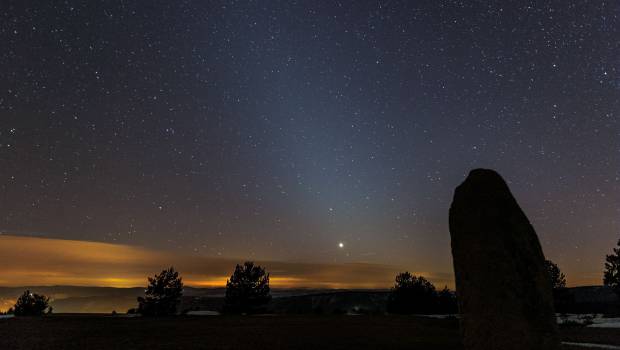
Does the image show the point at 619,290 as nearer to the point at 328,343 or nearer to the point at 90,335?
the point at 328,343

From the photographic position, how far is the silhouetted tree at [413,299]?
39.3 metres

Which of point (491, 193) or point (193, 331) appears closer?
point (491, 193)

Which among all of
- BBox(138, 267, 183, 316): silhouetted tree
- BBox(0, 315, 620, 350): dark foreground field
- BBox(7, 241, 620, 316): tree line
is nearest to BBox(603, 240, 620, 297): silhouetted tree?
BBox(7, 241, 620, 316): tree line

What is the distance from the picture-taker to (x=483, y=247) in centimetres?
950

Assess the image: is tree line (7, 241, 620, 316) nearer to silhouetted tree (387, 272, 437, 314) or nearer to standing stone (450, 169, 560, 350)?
silhouetted tree (387, 272, 437, 314)

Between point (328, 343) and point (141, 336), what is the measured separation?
8427 millimetres

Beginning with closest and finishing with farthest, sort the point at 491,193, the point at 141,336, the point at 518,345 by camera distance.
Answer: the point at 518,345 < the point at 491,193 < the point at 141,336

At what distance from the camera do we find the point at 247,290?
43.6m

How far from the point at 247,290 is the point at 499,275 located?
123 feet

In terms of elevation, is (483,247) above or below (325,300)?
above

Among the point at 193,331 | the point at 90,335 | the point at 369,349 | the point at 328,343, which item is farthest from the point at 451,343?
the point at 90,335

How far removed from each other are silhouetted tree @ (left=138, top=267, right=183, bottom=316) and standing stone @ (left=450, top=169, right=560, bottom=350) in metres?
40.7

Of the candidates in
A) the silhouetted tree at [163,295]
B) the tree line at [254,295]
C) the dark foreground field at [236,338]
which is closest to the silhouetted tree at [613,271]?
the tree line at [254,295]

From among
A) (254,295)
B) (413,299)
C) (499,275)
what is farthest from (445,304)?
(499,275)
